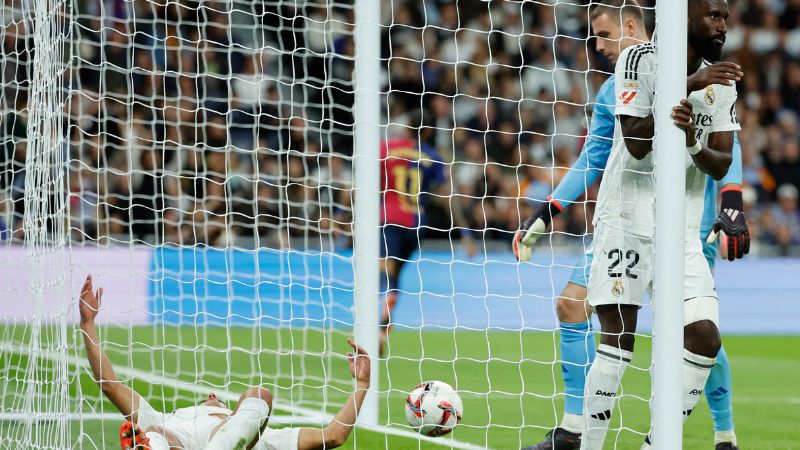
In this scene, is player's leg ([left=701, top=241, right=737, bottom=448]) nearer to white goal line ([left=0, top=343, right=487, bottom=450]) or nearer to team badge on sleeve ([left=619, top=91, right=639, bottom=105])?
white goal line ([left=0, top=343, right=487, bottom=450])

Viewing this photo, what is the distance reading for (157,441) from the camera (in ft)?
13.3

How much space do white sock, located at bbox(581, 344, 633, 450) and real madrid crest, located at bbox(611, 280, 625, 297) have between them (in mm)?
209

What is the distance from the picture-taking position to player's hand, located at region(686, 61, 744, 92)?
4.15m

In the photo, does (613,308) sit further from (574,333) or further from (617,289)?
(574,333)

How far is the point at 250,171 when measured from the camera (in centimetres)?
1177

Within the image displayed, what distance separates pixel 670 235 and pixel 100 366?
7.27ft

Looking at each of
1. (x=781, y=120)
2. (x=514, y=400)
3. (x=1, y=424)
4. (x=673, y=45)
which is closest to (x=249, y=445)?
(x=1, y=424)

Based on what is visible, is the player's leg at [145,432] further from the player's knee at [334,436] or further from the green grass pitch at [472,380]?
the player's knee at [334,436]

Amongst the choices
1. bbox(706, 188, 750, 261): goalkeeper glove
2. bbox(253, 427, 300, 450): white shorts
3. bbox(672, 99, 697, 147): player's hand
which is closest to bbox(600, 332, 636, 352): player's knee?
bbox(706, 188, 750, 261): goalkeeper glove

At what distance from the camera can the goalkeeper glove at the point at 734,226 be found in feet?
15.1

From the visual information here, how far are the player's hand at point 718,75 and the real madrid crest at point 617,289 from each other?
31.4 inches

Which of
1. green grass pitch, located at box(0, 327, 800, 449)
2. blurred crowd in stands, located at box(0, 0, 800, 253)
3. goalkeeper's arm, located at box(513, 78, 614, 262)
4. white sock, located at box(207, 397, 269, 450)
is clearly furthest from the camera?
blurred crowd in stands, located at box(0, 0, 800, 253)

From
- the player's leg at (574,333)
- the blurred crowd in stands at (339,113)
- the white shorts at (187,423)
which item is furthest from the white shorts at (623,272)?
the blurred crowd in stands at (339,113)

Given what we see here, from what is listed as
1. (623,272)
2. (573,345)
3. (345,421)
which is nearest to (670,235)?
(623,272)
